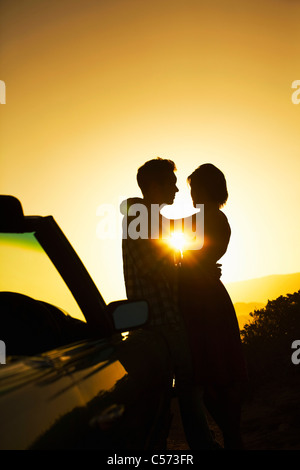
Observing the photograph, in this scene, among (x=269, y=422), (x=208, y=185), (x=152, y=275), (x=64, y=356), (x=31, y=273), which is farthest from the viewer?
(x=269, y=422)

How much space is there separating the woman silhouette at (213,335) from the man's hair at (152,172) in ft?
1.80

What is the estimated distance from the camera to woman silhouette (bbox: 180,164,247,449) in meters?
3.79

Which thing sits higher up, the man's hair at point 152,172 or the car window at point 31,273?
the man's hair at point 152,172

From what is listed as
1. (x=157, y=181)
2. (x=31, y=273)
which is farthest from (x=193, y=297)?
(x=31, y=273)

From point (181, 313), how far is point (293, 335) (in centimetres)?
970

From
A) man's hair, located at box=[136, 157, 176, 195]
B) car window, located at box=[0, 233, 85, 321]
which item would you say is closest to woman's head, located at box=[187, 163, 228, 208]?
man's hair, located at box=[136, 157, 176, 195]

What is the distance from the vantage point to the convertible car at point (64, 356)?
4.66ft

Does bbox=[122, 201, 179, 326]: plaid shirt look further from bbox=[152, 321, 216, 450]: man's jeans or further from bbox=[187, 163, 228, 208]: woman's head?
bbox=[187, 163, 228, 208]: woman's head

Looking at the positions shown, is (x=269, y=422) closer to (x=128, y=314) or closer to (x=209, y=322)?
(x=209, y=322)

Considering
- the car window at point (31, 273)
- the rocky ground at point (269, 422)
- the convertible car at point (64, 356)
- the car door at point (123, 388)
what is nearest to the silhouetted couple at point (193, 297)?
the car door at point (123, 388)

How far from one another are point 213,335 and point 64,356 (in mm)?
2005

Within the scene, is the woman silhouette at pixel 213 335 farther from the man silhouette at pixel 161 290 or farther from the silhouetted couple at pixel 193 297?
the man silhouette at pixel 161 290

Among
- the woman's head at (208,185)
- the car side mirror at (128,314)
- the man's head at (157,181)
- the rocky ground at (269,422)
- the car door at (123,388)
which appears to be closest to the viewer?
the car door at (123,388)

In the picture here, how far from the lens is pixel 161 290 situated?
360 centimetres
